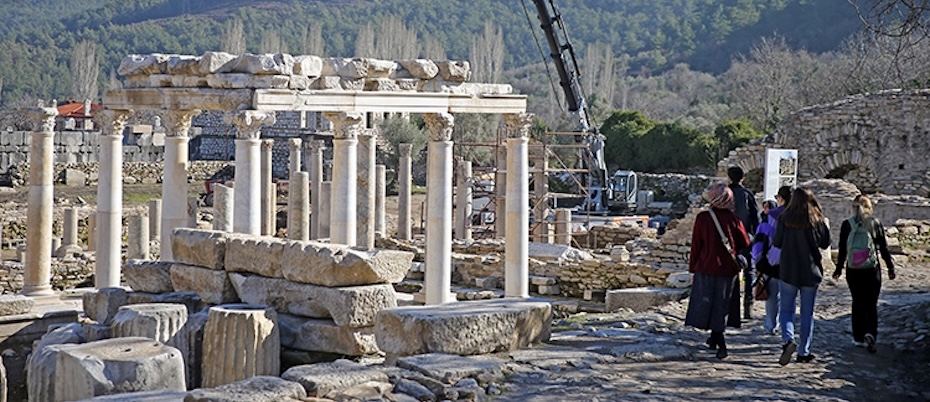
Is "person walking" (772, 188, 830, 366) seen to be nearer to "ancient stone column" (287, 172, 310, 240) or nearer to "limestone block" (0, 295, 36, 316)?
"limestone block" (0, 295, 36, 316)

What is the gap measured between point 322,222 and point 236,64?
31.1 feet

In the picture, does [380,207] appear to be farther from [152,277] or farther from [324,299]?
[324,299]

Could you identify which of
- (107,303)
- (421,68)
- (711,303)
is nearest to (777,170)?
(421,68)

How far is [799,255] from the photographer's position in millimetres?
9812

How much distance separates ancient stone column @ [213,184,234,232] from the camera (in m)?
18.8

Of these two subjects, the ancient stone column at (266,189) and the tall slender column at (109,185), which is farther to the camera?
the ancient stone column at (266,189)

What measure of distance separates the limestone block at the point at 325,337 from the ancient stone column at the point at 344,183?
259 inches

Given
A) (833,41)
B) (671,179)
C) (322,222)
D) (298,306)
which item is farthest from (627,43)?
(298,306)

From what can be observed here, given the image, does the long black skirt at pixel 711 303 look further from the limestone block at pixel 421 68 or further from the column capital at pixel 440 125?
the limestone block at pixel 421 68

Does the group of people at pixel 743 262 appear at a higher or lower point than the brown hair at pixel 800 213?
lower

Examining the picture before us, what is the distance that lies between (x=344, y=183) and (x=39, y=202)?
538 cm

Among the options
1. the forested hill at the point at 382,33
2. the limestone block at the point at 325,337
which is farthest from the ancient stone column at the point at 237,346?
the forested hill at the point at 382,33

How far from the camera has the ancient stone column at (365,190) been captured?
22.5m

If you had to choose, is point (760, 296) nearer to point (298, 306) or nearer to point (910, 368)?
point (910, 368)
